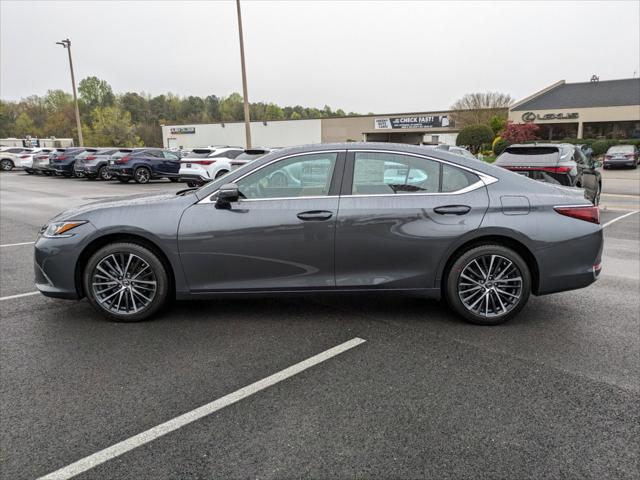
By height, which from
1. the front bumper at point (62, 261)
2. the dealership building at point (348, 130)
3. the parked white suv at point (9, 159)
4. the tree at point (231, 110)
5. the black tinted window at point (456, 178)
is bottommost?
the front bumper at point (62, 261)

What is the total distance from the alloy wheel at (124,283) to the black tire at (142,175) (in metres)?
19.1

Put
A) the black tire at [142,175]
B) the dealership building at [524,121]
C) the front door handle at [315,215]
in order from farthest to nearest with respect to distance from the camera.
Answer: the dealership building at [524,121] < the black tire at [142,175] < the front door handle at [315,215]

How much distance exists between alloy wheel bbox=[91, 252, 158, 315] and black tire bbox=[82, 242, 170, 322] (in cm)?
1

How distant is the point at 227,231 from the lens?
4223mm

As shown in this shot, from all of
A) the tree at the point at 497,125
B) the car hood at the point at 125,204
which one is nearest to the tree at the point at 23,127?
the tree at the point at 497,125

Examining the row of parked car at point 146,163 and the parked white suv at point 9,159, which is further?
the parked white suv at point 9,159

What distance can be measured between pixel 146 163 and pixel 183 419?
69.6ft

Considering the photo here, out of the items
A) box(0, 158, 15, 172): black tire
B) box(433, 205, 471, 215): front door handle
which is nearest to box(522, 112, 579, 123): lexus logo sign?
box(0, 158, 15, 172): black tire

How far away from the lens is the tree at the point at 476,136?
130 feet

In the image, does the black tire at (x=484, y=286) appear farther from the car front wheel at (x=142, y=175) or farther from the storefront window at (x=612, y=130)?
the storefront window at (x=612, y=130)

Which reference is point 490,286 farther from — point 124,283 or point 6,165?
point 6,165

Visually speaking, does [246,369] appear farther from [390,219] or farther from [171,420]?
[390,219]

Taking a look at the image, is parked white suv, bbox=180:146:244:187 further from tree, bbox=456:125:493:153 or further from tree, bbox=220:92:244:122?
tree, bbox=220:92:244:122

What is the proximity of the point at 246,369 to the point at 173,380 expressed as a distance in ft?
1.69
